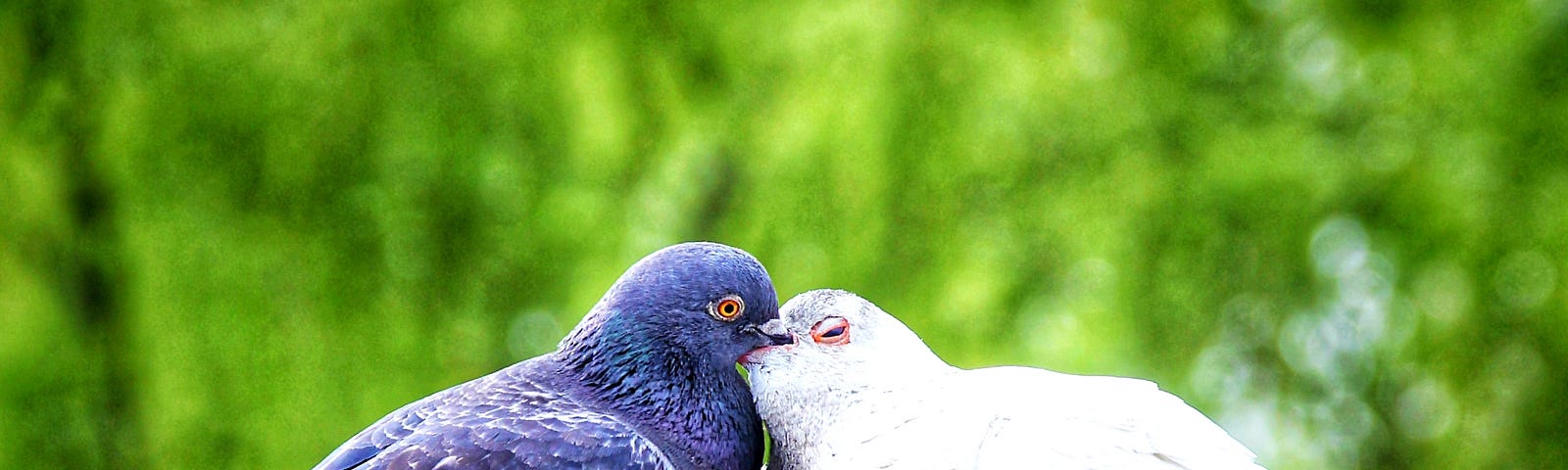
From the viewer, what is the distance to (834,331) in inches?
90.3

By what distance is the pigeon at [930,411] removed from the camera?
193 centimetres

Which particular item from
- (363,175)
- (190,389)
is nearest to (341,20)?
(363,175)

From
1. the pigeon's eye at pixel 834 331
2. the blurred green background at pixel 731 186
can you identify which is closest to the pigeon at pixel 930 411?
the pigeon's eye at pixel 834 331

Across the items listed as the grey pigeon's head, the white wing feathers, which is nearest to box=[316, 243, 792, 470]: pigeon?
the grey pigeon's head

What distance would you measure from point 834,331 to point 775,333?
134 mm

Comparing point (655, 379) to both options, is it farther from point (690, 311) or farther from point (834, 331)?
point (834, 331)

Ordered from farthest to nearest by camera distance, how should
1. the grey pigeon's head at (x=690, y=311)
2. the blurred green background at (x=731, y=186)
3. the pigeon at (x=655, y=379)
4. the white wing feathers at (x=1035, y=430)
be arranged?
the blurred green background at (x=731, y=186) < the grey pigeon's head at (x=690, y=311) < the pigeon at (x=655, y=379) < the white wing feathers at (x=1035, y=430)

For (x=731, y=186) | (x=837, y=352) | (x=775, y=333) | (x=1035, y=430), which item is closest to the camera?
(x=1035, y=430)

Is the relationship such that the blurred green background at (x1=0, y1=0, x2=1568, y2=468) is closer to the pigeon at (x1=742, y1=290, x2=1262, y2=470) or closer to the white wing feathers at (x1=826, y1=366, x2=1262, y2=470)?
the pigeon at (x1=742, y1=290, x2=1262, y2=470)

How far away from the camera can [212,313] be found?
4547mm

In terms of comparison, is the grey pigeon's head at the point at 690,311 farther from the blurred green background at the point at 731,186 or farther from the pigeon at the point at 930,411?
the blurred green background at the point at 731,186

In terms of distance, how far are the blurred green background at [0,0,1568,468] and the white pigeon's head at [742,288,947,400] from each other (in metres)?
2.17

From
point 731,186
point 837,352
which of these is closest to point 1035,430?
point 837,352

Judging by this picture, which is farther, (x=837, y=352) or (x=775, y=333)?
(x=775, y=333)
